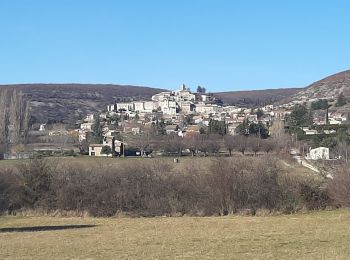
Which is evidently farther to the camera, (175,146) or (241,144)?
(175,146)

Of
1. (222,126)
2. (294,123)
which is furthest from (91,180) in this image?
(294,123)

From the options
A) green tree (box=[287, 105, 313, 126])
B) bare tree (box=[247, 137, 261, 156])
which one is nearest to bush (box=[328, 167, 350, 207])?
bare tree (box=[247, 137, 261, 156])

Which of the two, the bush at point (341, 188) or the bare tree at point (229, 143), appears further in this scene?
the bare tree at point (229, 143)

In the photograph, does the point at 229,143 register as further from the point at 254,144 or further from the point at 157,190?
the point at 157,190

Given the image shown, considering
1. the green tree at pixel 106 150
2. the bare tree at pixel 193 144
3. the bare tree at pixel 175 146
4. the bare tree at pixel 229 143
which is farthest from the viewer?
the bare tree at pixel 175 146

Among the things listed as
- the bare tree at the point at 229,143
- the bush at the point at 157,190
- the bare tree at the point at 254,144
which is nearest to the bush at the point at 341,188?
the bush at the point at 157,190

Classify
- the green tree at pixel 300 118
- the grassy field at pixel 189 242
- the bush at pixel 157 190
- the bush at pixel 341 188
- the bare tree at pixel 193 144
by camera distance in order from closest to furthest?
1. the grassy field at pixel 189 242
2. the bush at pixel 341 188
3. the bush at pixel 157 190
4. the bare tree at pixel 193 144
5. the green tree at pixel 300 118

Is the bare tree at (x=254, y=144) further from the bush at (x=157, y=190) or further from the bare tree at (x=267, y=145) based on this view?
the bush at (x=157, y=190)

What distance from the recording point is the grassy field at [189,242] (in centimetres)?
1527

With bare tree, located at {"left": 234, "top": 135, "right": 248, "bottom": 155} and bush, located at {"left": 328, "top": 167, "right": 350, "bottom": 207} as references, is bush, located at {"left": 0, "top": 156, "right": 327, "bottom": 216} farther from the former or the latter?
bare tree, located at {"left": 234, "top": 135, "right": 248, "bottom": 155}

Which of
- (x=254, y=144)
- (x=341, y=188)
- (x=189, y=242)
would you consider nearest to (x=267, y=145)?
(x=254, y=144)

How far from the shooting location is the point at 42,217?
112 ft

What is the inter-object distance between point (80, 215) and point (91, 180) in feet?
8.88

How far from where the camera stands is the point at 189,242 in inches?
728
